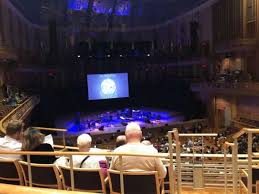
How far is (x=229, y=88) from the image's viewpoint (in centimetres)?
2289

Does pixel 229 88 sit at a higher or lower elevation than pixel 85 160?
lower

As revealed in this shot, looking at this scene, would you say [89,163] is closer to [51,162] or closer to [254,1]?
[51,162]

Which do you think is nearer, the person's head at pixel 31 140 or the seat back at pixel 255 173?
the seat back at pixel 255 173

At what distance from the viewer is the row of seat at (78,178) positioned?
129 inches

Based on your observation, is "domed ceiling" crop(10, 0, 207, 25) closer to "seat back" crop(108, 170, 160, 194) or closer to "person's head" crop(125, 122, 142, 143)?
"person's head" crop(125, 122, 142, 143)

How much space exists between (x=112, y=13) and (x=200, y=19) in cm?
1028

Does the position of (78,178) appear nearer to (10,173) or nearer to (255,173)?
(10,173)

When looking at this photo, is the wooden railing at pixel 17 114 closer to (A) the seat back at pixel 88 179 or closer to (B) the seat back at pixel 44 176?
(B) the seat back at pixel 44 176

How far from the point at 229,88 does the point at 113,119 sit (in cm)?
1113

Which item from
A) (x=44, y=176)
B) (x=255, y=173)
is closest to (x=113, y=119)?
(x=44, y=176)

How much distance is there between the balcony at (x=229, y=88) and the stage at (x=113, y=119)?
11.5 feet

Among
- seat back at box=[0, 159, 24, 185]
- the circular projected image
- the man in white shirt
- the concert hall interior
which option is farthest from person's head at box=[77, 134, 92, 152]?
the circular projected image

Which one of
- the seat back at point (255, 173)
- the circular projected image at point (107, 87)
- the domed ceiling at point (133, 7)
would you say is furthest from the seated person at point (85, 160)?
the domed ceiling at point (133, 7)

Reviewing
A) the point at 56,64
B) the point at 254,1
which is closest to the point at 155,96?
the point at 56,64
